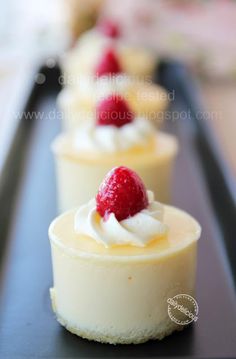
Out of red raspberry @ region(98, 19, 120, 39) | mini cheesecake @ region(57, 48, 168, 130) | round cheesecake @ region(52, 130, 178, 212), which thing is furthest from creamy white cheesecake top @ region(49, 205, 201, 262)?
red raspberry @ region(98, 19, 120, 39)

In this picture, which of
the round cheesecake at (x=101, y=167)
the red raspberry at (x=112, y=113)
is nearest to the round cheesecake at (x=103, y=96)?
the red raspberry at (x=112, y=113)

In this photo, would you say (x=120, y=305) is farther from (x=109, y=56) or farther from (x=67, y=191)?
(x=109, y=56)

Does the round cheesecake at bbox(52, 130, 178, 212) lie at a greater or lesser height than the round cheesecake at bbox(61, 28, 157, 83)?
lesser

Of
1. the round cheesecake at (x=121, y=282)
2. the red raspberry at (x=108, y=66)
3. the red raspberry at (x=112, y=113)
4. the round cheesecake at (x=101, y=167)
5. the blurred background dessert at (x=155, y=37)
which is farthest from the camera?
the blurred background dessert at (x=155, y=37)

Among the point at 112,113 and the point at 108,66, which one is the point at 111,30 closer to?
the point at 108,66

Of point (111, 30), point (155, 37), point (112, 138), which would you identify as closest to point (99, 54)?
point (111, 30)

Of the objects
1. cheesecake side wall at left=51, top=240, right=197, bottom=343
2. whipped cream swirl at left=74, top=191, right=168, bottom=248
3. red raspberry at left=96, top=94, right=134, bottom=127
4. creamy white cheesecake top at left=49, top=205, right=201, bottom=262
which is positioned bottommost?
cheesecake side wall at left=51, top=240, right=197, bottom=343

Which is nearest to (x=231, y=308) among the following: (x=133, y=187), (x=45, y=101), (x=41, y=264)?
(x=133, y=187)

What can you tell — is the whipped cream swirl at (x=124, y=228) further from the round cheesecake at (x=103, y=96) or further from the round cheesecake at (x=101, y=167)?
the round cheesecake at (x=103, y=96)

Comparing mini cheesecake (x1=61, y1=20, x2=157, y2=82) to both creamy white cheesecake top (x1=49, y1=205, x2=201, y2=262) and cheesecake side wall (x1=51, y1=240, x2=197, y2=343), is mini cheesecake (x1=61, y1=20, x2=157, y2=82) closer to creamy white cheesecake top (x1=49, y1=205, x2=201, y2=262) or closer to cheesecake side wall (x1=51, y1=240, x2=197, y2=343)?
creamy white cheesecake top (x1=49, y1=205, x2=201, y2=262)
